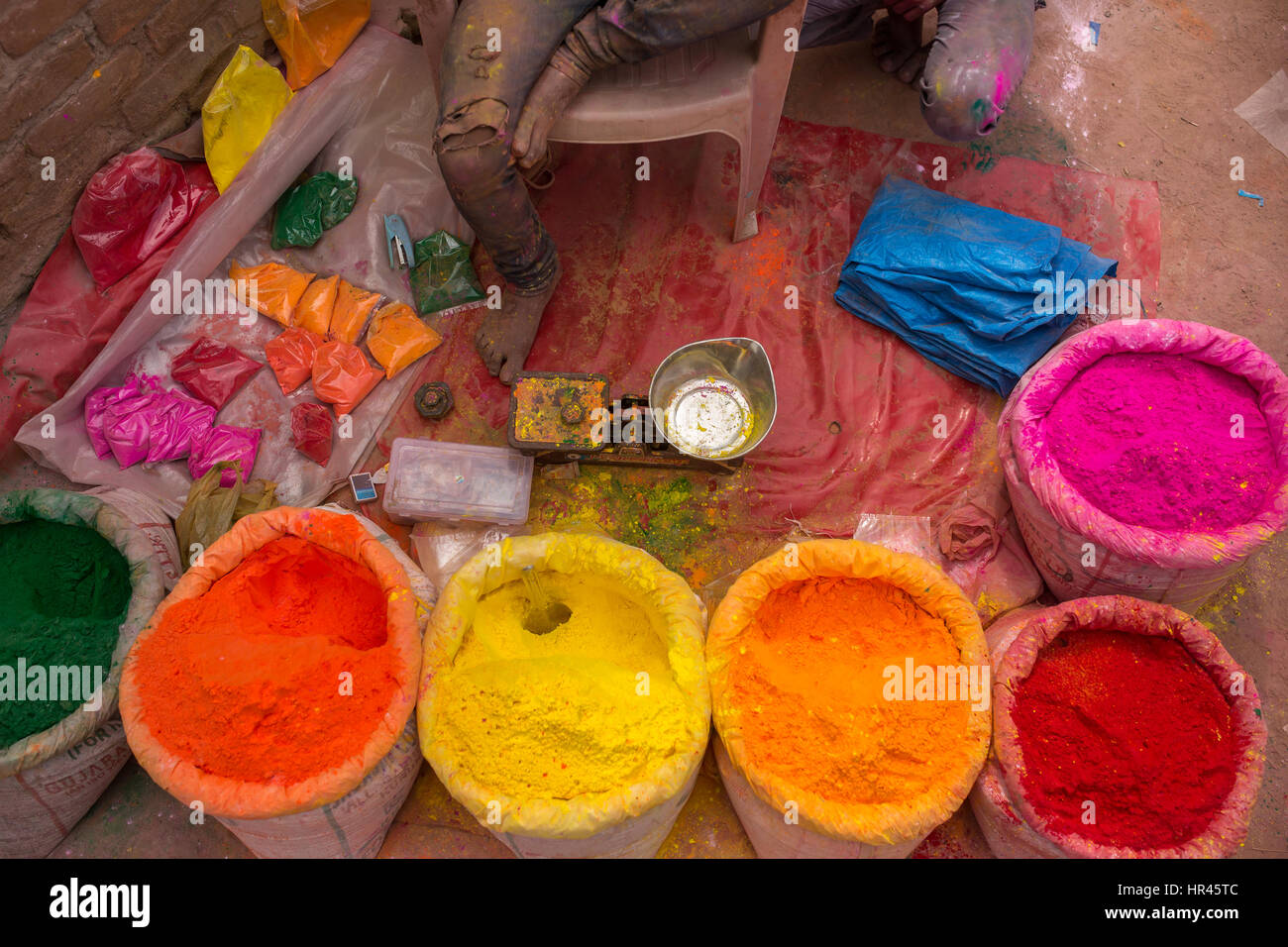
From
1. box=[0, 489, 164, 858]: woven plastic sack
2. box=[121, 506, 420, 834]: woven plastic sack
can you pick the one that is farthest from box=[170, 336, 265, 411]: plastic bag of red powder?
box=[121, 506, 420, 834]: woven plastic sack

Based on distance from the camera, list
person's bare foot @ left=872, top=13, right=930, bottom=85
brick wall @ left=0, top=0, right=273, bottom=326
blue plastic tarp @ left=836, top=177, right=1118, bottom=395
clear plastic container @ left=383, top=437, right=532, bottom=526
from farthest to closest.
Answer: person's bare foot @ left=872, top=13, right=930, bottom=85 → blue plastic tarp @ left=836, top=177, right=1118, bottom=395 → clear plastic container @ left=383, top=437, right=532, bottom=526 → brick wall @ left=0, top=0, right=273, bottom=326

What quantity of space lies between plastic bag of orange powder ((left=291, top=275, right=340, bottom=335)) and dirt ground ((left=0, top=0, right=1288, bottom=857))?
2.71 ft

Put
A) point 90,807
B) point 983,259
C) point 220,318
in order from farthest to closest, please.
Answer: point 220,318 → point 983,259 → point 90,807

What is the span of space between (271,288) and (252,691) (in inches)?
54.2

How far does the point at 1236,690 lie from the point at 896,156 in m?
1.87

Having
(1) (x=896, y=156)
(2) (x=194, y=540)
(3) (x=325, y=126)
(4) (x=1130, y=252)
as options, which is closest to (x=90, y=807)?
(2) (x=194, y=540)

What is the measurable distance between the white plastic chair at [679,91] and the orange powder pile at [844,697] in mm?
1257

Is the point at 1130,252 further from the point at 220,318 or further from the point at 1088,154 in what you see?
the point at 220,318

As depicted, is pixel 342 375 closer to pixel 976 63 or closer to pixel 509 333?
pixel 509 333

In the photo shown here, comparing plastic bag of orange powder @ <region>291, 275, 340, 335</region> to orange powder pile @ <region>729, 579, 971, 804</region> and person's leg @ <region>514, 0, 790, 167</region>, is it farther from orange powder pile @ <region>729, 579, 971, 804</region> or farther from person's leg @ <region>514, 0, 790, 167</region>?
orange powder pile @ <region>729, 579, 971, 804</region>

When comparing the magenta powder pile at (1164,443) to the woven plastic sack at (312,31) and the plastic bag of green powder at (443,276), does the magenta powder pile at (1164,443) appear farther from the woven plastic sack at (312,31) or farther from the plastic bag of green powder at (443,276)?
the woven plastic sack at (312,31)

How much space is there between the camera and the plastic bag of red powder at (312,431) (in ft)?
8.00

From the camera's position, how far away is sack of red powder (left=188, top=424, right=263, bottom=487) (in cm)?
240

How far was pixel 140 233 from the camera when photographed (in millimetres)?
2529
